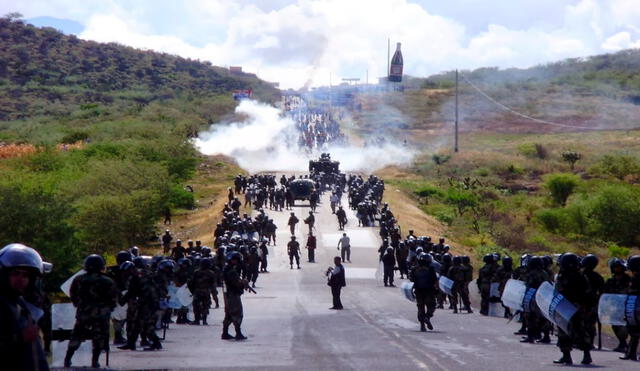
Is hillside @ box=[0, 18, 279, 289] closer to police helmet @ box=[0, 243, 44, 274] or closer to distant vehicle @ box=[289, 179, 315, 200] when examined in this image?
distant vehicle @ box=[289, 179, 315, 200]

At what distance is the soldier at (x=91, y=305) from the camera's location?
1390cm

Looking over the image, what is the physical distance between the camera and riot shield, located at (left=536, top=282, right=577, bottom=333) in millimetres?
13930

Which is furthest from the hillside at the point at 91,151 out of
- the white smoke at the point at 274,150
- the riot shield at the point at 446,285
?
the riot shield at the point at 446,285

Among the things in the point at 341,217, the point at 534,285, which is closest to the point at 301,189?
the point at 341,217

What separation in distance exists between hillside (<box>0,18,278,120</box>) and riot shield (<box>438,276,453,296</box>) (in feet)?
408

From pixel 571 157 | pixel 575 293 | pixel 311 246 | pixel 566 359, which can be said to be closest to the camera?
pixel 566 359

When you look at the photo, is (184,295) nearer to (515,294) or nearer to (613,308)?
(515,294)

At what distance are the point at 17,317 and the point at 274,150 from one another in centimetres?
9533

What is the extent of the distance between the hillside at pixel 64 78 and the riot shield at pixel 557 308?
13342cm

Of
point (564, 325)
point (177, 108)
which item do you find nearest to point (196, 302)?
point (564, 325)

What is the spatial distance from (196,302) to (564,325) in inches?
378

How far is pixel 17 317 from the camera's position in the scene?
256 inches

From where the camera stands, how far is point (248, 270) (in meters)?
30.4

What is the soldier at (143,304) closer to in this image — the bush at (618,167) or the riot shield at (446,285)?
the riot shield at (446,285)
